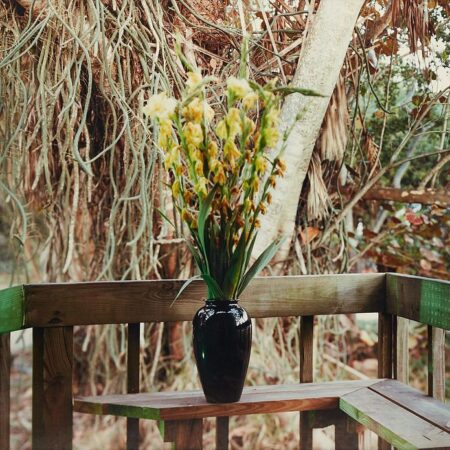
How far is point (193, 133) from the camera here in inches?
52.9

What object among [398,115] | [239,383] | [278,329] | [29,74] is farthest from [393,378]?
[29,74]

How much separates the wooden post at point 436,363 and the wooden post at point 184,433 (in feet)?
1.93

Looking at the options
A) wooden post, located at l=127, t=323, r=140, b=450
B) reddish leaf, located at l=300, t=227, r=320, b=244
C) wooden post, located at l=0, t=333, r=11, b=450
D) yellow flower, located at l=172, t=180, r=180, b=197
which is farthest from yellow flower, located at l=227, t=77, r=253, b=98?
reddish leaf, located at l=300, t=227, r=320, b=244

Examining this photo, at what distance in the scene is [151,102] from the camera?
1326mm

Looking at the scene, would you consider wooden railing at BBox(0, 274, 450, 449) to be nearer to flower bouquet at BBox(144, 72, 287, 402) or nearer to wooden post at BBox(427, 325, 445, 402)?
wooden post at BBox(427, 325, 445, 402)

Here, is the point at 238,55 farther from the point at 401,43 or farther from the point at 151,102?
the point at 151,102

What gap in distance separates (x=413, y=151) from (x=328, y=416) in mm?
1080

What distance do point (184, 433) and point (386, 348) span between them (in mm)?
636

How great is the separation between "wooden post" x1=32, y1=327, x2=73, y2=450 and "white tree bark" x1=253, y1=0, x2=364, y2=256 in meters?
0.80

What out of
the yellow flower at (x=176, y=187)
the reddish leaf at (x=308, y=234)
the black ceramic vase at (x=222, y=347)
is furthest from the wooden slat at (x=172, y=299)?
the reddish leaf at (x=308, y=234)

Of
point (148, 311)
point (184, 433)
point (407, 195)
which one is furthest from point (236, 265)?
point (407, 195)

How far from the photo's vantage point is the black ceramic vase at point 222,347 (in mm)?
1389

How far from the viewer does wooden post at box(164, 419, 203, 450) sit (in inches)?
55.3

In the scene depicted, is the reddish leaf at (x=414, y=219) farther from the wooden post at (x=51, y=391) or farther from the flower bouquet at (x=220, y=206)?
the wooden post at (x=51, y=391)
